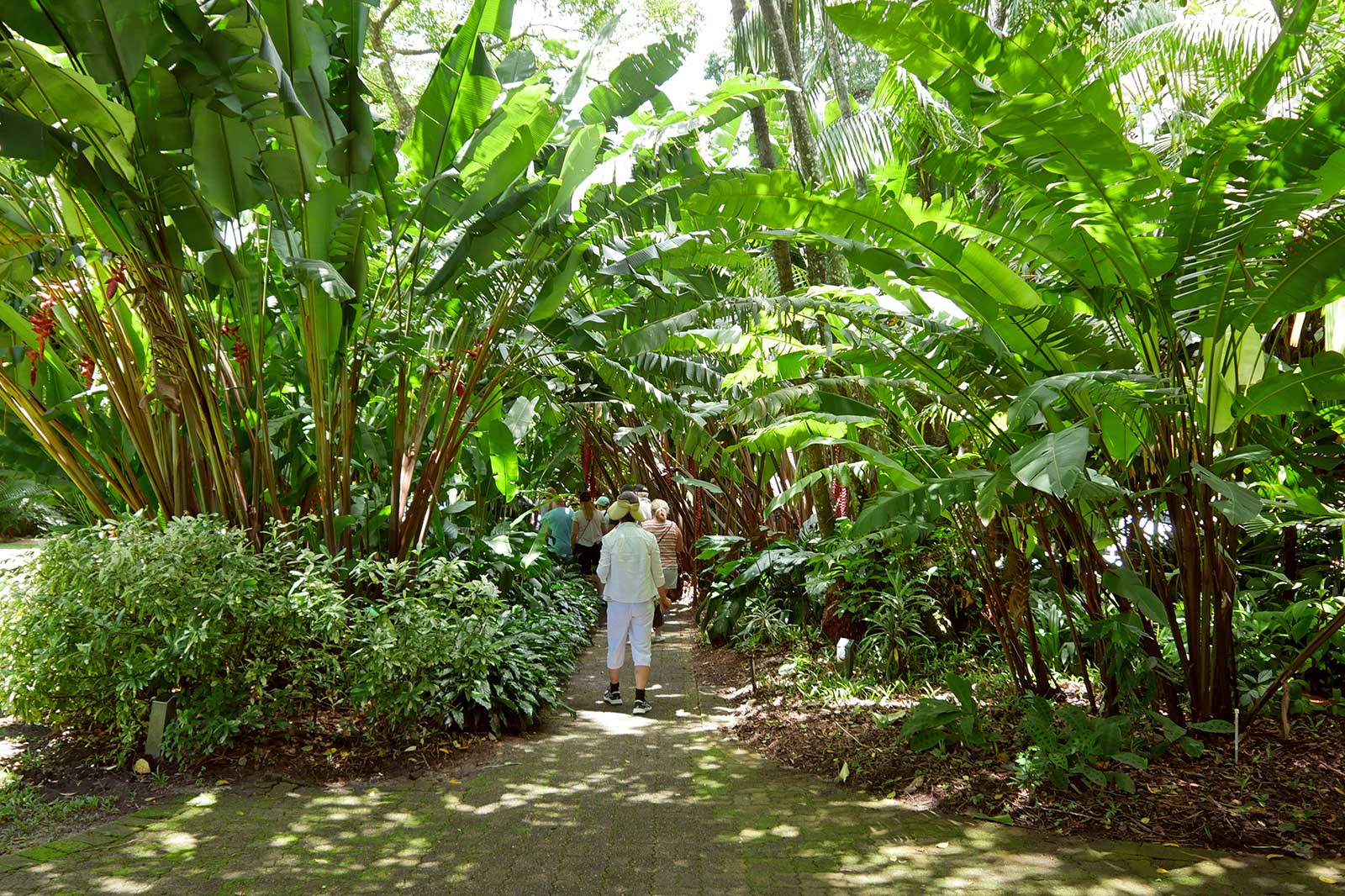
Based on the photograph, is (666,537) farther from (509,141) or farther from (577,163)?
(509,141)

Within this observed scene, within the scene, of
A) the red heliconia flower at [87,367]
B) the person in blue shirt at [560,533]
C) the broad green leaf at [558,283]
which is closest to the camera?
the red heliconia flower at [87,367]

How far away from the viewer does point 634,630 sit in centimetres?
771

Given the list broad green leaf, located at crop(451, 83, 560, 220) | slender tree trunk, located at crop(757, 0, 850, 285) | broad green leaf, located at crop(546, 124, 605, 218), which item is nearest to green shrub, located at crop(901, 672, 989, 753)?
slender tree trunk, located at crop(757, 0, 850, 285)

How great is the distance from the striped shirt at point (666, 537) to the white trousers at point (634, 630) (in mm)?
2542

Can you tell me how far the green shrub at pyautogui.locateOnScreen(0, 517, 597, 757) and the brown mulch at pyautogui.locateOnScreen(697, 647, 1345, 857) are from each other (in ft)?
8.00

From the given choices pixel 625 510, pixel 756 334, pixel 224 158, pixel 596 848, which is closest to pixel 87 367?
pixel 224 158

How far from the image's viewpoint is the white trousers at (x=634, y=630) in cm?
767

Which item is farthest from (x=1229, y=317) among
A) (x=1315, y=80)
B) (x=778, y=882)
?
(x=778, y=882)

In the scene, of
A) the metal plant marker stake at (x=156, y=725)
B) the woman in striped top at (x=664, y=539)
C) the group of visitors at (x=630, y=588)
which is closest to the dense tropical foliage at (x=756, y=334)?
the metal plant marker stake at (x=156, y=725)

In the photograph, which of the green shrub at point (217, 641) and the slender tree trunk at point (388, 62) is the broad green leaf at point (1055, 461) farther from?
the slender tree trunk at point (388, 62)

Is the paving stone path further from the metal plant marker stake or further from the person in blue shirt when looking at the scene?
the person in blue shirt

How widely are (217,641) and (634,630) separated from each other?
318cm

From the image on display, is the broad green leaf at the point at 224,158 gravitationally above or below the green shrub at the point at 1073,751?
above

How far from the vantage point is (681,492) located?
48.6 feet
